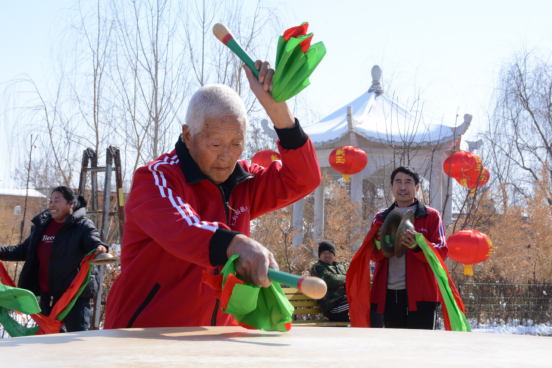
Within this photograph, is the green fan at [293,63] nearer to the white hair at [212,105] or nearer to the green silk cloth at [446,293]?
the white hair at [212,105]

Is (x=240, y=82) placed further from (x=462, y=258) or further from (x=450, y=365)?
(x=450, y=365)

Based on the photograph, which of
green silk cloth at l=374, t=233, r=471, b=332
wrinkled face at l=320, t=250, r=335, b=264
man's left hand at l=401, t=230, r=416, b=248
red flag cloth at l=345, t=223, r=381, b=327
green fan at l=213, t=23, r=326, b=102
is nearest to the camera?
green fan at l=213, t=23, r=326, b=102

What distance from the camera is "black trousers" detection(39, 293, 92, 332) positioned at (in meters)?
5.10

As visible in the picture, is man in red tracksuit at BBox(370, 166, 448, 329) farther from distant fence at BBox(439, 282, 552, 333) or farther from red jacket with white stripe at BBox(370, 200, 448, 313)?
distant fence at BBox(439, 282, 552, 333)

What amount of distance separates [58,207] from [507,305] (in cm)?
755

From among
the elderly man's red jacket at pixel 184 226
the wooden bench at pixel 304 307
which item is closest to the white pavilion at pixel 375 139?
the wooden bench at pixel 304 307

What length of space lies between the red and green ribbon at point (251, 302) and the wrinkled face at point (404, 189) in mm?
3310

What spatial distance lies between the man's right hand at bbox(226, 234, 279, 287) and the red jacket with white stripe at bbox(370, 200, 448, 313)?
308cm

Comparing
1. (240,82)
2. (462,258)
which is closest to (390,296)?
(462,258)

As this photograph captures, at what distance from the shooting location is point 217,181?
182 centimetres

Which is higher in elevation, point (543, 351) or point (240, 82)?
point (240, 82)

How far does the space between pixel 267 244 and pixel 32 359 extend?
28.0ft

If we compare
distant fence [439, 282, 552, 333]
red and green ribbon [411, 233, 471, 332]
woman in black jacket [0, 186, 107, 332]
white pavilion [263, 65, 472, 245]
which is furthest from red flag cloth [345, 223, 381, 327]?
white pavilion [263, 65, 472, 245]

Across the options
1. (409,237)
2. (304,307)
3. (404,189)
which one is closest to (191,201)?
(409,237)
